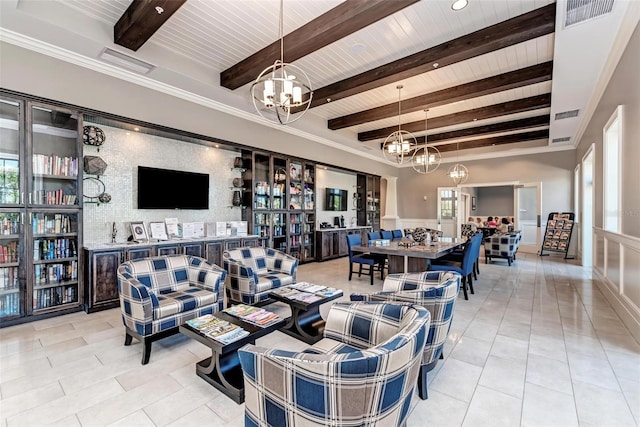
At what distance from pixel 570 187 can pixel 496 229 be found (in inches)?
91.0

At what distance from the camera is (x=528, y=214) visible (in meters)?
9.66

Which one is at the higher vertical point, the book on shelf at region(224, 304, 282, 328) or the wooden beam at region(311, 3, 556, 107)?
the wooden beam at region(311, 3, 556, 107)

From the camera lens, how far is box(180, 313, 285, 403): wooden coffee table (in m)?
2.09

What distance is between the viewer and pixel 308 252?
7496mm

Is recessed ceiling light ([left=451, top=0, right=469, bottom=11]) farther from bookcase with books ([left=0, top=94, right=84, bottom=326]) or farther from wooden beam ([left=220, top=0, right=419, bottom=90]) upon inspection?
bookcase with books ([left=0, top=94, right=84, bottom=326])

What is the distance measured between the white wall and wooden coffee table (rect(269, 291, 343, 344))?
4912 millimetres

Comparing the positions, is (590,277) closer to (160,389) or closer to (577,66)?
(577,66)

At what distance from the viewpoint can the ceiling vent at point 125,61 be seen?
377 centimetres

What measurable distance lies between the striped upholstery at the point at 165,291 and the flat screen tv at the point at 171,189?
5.61 ft

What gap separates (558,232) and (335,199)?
652 cm

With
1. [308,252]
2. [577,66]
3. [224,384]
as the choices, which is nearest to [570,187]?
[577,66]

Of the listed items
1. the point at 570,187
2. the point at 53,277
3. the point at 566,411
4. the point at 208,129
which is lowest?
the point at 566,411

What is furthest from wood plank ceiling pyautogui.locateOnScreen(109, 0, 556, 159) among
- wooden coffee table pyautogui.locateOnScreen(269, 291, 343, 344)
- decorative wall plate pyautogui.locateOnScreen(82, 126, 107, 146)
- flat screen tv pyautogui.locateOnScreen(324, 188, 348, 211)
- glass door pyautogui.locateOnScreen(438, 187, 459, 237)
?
wooden coffee table pyautogui.locateOnScreen(269, 291, 343, 344)

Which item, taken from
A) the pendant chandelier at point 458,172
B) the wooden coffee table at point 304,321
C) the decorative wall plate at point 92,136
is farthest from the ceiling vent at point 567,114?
the decorative wall plate at point 92,136
